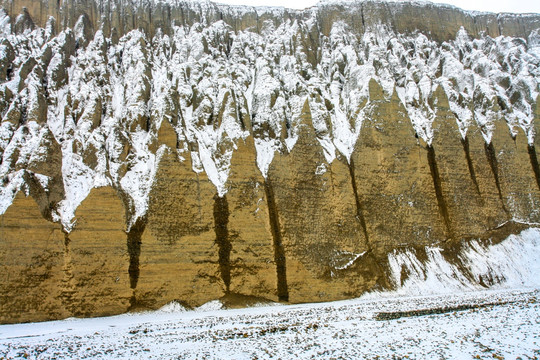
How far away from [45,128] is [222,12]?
78.1 feet

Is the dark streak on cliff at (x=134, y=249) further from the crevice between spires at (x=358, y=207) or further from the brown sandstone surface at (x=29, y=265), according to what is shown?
the crevice between spires at (x=358, y=207)

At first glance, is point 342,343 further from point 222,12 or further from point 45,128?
point 222,12

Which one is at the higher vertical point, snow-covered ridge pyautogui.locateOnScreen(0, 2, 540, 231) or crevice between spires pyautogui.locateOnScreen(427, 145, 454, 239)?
snow-covered ridge pyautogui.locateOnScreen(0, 2, 540, 231)

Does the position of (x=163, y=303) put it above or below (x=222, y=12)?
below

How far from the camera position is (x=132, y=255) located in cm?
2327

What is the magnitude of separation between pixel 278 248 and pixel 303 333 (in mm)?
10835

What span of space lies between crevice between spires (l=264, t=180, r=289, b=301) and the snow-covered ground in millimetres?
2378

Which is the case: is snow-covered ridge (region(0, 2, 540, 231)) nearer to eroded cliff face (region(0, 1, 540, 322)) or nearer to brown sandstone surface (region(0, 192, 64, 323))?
eroded cliff face (region(0, 1, 540, 322))

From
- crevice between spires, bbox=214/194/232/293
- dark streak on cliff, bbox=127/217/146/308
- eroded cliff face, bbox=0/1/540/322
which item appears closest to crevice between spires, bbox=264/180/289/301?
eroded cliff face, bbox=0/1/540/322

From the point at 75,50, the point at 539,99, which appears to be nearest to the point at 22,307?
the point at 75,50

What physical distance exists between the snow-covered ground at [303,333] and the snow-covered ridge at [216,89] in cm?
763

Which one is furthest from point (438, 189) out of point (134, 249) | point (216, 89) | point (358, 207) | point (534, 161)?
point (134, 249)

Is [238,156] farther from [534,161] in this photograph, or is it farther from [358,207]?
[534,161]

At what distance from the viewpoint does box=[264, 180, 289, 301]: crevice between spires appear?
82.6 ft
